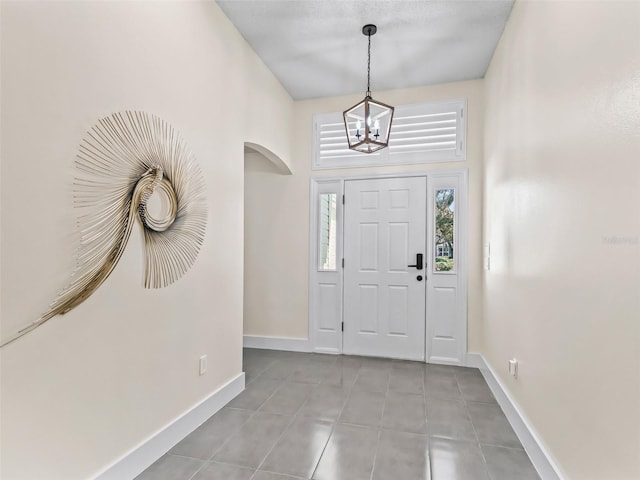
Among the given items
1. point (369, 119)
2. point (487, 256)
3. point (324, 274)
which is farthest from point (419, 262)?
point (369, 119)

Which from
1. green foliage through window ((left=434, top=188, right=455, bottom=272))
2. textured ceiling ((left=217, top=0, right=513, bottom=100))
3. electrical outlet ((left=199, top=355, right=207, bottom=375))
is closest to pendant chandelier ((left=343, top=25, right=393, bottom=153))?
textured ceiling ((left=217, top=0, right=513, bottom=100))

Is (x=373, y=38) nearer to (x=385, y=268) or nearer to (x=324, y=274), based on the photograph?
(x=385, y=268)

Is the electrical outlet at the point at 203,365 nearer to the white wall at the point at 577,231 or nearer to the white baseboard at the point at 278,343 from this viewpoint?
the white baseboard at the point at 278,343

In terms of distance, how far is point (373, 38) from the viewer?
3.06 meters

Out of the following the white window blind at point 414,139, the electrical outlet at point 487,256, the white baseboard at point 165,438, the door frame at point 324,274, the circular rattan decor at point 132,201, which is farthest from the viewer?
the door frame at point 324,274

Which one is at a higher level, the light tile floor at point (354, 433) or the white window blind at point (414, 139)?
the white window blind at point (414, 139)

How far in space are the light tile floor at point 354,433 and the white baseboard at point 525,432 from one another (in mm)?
47

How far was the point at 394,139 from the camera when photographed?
4.01m

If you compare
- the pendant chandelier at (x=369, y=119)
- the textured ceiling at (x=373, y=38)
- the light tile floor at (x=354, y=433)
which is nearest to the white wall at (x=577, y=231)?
the light tile floor at (x=354, y=433)

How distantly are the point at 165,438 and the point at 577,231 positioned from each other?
2444mm

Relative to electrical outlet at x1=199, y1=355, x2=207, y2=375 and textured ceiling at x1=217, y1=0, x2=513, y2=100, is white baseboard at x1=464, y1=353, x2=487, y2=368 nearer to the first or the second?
electrical outlet at x1=199, y1=355, x2=207, y2=375

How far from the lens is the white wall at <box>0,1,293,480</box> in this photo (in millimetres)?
1301

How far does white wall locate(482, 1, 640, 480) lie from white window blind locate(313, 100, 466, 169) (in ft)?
3.92

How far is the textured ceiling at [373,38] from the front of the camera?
2680mm
